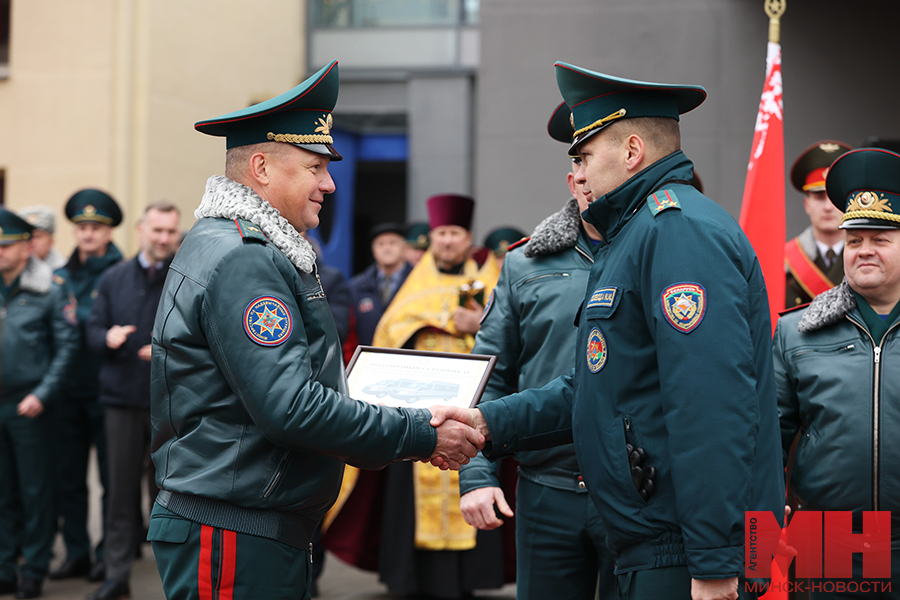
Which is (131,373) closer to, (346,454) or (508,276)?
(508,276)

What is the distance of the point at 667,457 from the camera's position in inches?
91.6

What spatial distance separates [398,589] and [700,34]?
6.29 m

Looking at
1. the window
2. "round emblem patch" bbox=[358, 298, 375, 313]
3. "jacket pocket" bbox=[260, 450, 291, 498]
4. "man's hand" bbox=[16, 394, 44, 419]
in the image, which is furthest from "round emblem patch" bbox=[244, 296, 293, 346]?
the window

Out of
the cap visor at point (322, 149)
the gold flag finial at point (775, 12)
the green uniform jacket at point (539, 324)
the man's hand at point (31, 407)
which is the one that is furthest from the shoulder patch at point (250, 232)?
the man's hand at point (31, 407)

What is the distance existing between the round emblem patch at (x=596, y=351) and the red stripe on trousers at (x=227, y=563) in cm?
106

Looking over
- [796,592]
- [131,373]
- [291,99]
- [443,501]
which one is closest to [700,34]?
[443,501]

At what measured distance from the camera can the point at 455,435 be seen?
Answer: 2.96 metres

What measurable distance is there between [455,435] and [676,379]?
0.91 metres

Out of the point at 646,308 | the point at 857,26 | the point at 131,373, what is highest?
the point at 857,26

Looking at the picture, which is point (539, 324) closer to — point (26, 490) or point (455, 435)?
point (455, 435)

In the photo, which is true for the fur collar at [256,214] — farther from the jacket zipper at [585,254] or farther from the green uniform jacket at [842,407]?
the green uniform jacket at [842,407]

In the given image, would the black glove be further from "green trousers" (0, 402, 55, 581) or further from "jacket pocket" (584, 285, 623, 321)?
"green trousers" (0, 402, 55, 581)

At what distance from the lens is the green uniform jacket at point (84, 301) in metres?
6.90

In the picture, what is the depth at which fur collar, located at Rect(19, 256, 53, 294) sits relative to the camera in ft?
20.9
